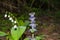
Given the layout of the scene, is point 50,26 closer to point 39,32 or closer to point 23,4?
point 39,32

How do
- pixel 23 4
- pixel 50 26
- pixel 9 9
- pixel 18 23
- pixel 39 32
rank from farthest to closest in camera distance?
pixel 23 4, pixel 9 9, pixel 50 26, pixel 39 32, pixel 18 23

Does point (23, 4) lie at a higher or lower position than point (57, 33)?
higher

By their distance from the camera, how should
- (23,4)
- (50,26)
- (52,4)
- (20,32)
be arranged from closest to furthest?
(20,32) < (50,26) < (23,4) < (52,4)

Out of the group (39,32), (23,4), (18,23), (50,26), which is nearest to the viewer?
(18,23)

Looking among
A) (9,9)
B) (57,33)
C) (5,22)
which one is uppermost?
(9,9)

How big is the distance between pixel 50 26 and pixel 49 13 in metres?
1.25

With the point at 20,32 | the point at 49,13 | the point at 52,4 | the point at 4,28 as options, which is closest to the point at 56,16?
the point at 49,13

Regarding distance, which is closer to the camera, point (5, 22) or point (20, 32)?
point (20, 32)

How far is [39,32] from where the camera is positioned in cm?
473

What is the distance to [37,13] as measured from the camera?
19.7 ft

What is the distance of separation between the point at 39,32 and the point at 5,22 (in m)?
0.95

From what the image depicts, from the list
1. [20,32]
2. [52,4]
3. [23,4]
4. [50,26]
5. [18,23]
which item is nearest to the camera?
[20,32]

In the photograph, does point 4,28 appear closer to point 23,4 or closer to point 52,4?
point 23,4

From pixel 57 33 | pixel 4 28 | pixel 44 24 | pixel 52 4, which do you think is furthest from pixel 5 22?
pixel 52 4
